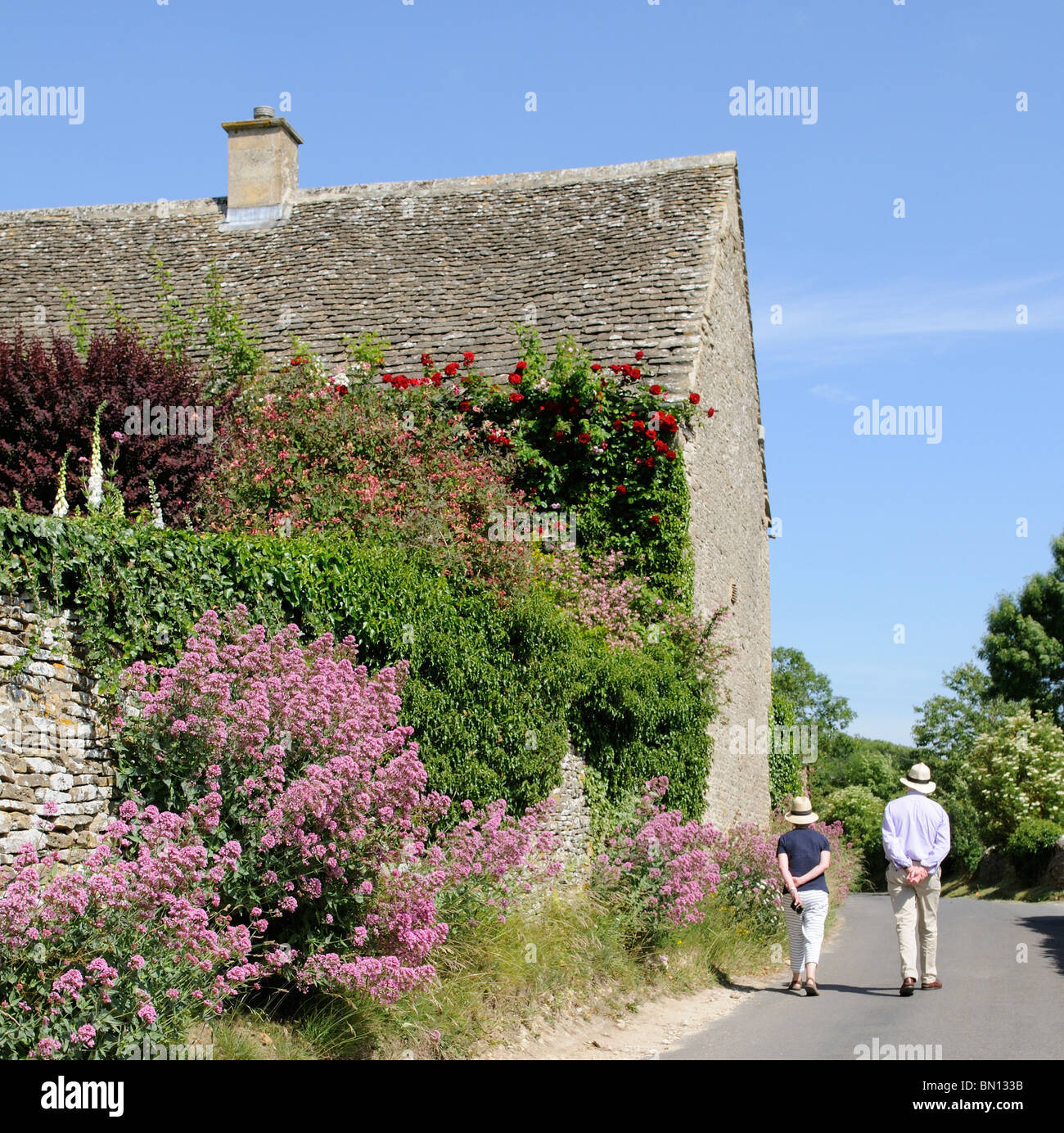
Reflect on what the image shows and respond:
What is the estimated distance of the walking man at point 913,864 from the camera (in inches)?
359

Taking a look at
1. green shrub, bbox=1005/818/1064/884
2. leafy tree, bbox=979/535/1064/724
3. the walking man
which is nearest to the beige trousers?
the walking man

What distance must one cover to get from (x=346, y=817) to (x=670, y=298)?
11.1 meters

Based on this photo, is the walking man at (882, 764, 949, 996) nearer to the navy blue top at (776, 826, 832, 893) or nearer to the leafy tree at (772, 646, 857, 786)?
the navy blue top at (776, 826, 832, 893)

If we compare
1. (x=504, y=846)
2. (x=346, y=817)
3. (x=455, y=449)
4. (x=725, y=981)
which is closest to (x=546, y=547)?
(x=455, y=449)

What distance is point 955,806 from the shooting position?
1395 inches

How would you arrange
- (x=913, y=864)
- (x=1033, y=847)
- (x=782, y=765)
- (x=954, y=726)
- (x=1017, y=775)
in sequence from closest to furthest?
(x=913, y=864) < (x=782, y=765) < (x=1033, y=847) < (x=1017, y=775) < (x=954, y=726)

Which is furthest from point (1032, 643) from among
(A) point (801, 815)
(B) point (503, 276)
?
(A) point (801, 815)

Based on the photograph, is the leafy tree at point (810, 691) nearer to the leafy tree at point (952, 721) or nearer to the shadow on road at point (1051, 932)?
the leafy tree at point (952, 721)

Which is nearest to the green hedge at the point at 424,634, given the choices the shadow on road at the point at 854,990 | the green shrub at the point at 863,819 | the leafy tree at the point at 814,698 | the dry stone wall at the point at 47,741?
the dry stone wall at the point at 47,741

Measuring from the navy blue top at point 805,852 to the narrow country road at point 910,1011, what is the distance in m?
0.93

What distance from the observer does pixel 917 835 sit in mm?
9156

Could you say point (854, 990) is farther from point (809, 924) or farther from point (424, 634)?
point (424, 634)

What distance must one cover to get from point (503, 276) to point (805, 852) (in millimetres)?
10803

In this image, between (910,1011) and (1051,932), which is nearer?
(910,1011)
